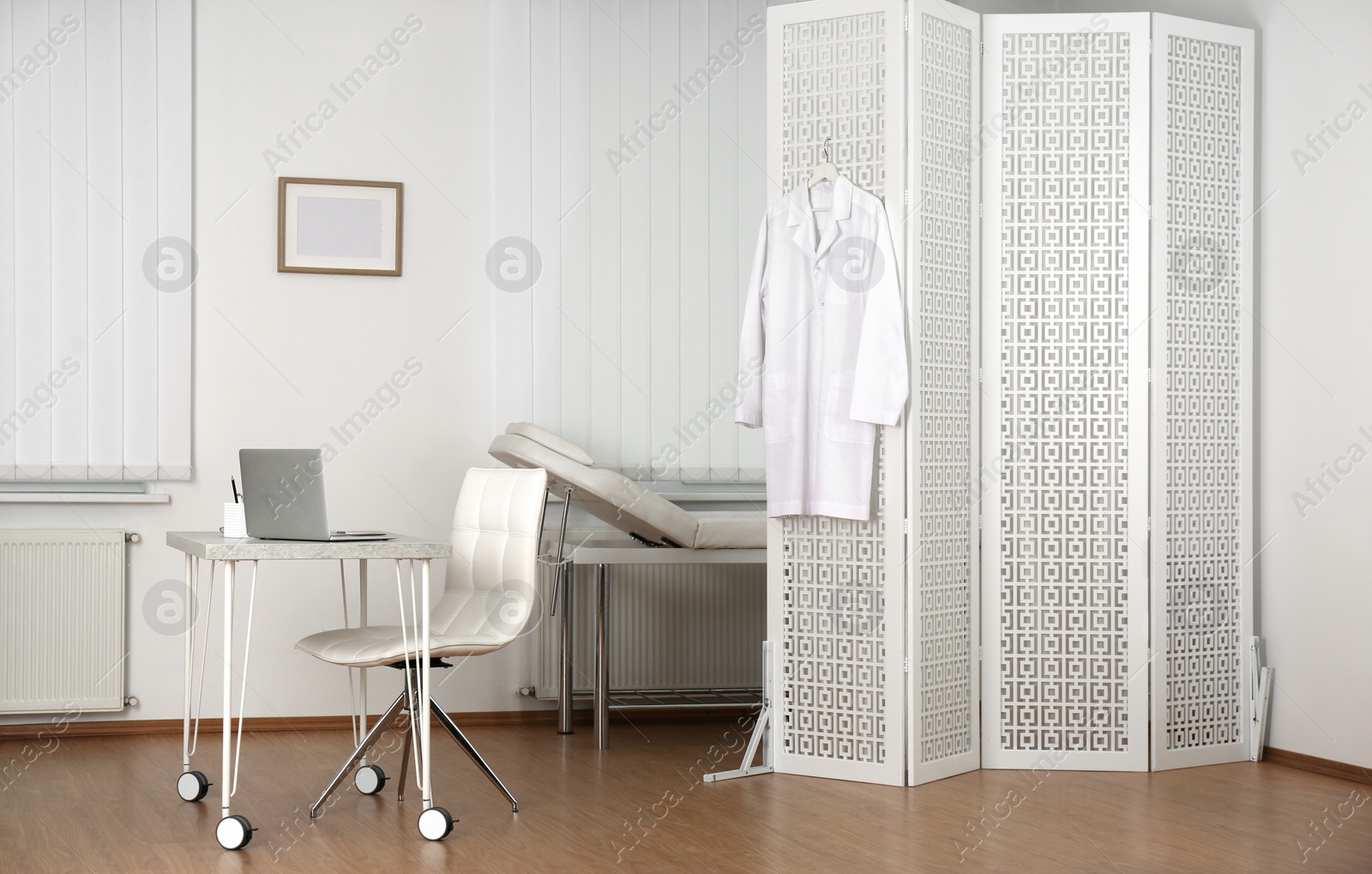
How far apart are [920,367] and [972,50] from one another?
1.07m

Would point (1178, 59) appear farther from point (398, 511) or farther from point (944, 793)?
point (398, 511)

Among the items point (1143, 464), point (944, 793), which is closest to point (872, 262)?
point (1143, 464)

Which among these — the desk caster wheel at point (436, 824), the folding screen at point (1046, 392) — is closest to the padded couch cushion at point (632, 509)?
the folding screen at point (1046, 392)

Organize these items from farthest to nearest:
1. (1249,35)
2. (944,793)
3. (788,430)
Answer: (1249,35)
(788,430)
(944,793)

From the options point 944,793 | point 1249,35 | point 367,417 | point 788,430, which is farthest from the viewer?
point 367,417

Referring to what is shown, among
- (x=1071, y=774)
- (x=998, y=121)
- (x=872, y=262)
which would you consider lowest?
(x=1071, y=774)

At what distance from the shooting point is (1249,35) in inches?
167

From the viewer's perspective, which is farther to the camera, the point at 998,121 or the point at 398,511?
the point at 398,511

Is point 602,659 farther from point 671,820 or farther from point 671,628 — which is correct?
point 671,820

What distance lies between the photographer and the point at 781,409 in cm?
396

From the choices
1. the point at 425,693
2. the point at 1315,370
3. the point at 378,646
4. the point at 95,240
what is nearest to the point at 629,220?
the point at 95,240

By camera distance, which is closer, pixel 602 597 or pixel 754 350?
pixel 754 350

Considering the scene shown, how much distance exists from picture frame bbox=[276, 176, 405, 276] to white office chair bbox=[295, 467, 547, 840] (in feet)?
4.58

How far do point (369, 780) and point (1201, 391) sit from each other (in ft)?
9.65
